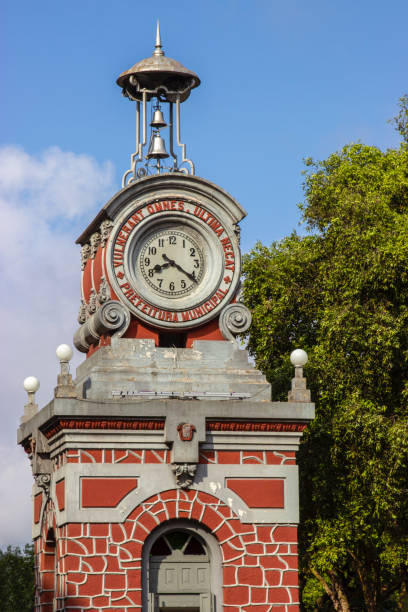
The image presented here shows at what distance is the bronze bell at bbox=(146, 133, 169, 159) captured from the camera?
34.2 m

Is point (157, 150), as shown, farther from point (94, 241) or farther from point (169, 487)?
point (169, 487)

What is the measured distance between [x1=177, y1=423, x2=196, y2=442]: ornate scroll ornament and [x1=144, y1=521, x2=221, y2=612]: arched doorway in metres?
2.02

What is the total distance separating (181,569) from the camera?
30469mm

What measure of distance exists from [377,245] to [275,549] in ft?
42.0

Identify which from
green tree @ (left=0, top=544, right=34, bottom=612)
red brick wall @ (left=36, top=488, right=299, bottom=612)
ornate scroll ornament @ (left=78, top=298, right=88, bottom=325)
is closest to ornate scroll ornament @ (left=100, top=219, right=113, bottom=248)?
ornate scroll ornament @ (left=78, top=298, right=88, bottom=325)

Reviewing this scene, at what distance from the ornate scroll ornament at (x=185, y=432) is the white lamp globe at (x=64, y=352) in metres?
3.10

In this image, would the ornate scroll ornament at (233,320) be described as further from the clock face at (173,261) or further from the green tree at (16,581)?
the green tree at (16,581)

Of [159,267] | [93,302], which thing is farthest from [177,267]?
[93,302]

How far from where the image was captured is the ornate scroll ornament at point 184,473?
1182 inches

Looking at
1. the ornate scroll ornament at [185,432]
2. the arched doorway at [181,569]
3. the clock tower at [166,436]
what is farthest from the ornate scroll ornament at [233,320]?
the arched doorway at [181,569]

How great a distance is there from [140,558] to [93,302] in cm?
668

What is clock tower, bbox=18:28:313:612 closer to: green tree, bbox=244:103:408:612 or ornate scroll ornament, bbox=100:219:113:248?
ornate scroll ornament, bbox=100:219:113:248

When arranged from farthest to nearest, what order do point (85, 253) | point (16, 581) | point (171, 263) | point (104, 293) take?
point (16, 581)
point (85, 253)
point (171, 263)
point (104, 293)

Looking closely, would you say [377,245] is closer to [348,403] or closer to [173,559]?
[348,403]
